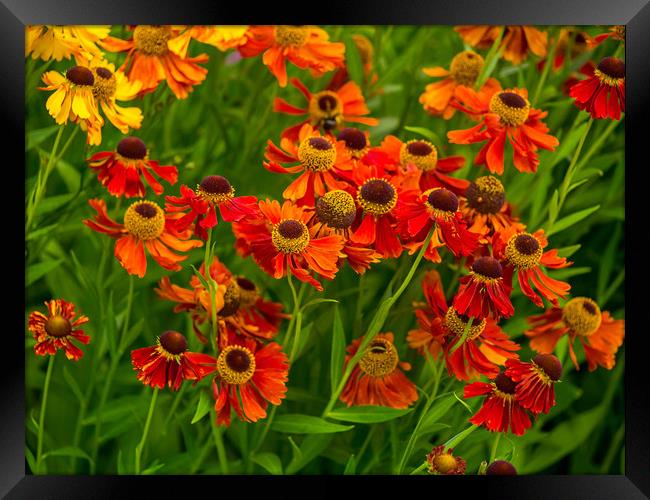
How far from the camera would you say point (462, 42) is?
2.90ft

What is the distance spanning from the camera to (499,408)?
0.74m

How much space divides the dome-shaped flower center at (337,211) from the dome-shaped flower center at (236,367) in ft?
0.44

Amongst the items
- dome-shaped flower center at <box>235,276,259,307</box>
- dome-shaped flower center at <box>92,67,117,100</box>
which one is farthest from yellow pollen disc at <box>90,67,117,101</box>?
dome-shaped flower center at <box>235,276,259,307</box>

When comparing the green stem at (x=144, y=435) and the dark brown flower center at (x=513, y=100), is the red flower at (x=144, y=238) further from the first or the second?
the dark brown flower center at (x=513, y=100)

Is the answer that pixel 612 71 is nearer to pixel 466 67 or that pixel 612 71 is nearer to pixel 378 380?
pixel 466 67

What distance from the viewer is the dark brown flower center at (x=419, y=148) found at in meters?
0.78

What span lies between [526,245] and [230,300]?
26 cm

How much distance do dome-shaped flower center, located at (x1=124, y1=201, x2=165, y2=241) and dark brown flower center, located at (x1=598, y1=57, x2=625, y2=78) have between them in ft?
1.44

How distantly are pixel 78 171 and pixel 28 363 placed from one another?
191 mm

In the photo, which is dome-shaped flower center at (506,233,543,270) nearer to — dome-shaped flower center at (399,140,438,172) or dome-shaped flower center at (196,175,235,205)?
dome-shaped flower center at (399,140,438,172)

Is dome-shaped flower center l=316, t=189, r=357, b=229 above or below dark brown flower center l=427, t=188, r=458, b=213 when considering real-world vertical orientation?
below

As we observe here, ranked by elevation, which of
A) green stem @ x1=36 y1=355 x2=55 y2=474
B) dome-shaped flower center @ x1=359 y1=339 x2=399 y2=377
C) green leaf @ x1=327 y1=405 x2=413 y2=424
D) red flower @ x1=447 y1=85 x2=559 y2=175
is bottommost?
green stem @ x1=36 y1=355 x2=55 y2=474

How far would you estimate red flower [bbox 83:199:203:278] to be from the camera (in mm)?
762

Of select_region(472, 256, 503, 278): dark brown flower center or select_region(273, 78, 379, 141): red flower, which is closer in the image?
select_region(472, 256, 503, 278): dark brown flower center
